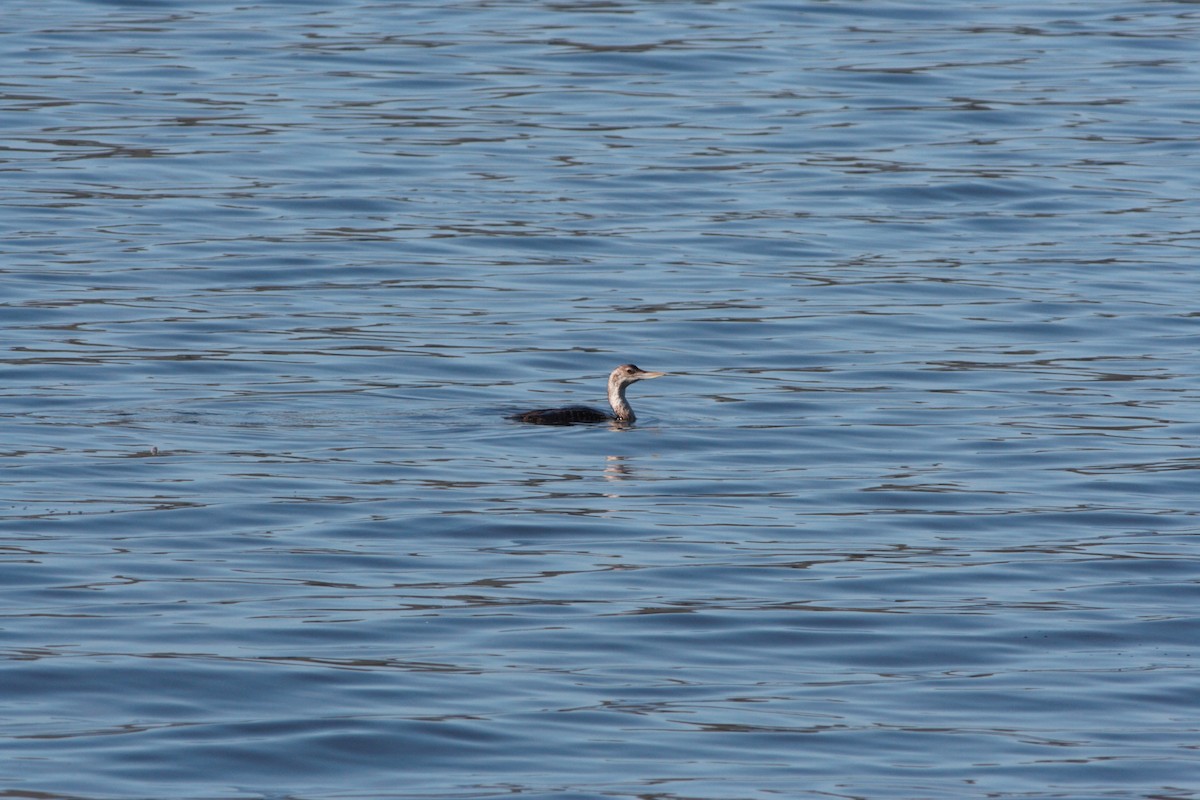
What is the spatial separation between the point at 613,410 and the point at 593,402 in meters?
0.83

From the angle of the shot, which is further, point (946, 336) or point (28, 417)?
point (946, 336)

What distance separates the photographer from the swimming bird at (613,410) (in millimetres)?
17109

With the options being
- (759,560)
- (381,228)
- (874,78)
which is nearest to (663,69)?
(874,78)

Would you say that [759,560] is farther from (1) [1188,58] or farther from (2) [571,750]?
(1) [1188,58]

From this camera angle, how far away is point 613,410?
18.2 meters

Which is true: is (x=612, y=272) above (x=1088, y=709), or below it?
above

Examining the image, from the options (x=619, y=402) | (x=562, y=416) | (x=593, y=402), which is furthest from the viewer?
(x=593, y=402)

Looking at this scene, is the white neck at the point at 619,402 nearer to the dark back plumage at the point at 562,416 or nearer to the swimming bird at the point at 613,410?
the swimming bird at the point at 613,410

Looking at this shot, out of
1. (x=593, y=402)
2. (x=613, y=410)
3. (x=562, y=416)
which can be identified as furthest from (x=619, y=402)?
(x=562, y=416)

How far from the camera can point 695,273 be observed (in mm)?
23250

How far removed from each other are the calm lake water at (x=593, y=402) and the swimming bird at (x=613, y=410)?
6.0 inches

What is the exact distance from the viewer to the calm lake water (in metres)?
9.70

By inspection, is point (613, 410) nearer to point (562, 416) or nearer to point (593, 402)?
point (593, 402)

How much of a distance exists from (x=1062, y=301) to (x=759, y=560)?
9979mm
